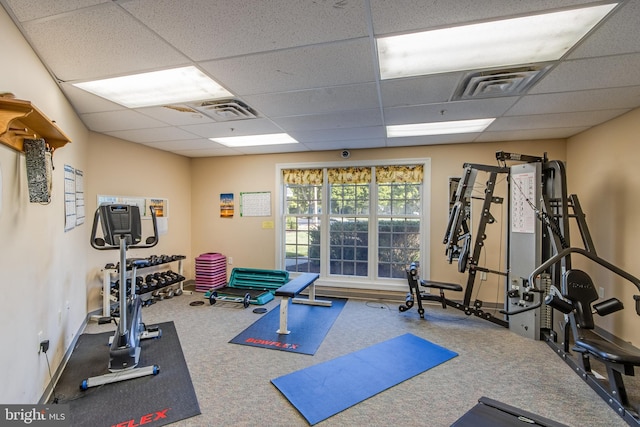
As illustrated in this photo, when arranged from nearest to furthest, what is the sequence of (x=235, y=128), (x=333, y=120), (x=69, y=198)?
1. (x=69, y=198)
2. (x=333, y=120)
3. (x=235, y=128)

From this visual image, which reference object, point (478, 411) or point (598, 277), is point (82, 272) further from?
point (598, 277)

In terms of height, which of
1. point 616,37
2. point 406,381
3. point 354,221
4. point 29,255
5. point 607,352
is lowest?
point 406,381

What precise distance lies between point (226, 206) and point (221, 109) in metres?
2.65

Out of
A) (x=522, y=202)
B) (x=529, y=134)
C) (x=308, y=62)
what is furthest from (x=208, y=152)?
(x=529, y=134)

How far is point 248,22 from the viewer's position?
4.85 ft

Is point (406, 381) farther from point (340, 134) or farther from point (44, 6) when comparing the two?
point (44, 6)

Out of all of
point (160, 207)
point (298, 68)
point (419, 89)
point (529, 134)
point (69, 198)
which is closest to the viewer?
point (298, 68)

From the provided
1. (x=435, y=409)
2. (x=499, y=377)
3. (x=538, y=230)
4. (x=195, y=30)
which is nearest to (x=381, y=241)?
(x=538, y=230)

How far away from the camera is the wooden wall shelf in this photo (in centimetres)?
129

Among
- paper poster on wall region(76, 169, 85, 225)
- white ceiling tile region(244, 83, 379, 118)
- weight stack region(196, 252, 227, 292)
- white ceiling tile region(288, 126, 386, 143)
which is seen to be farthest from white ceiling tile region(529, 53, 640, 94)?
weight stack region(196, 252, 227, 292)

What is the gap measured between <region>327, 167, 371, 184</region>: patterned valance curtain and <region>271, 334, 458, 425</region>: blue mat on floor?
7.97 ft

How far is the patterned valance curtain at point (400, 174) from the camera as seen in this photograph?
434cm

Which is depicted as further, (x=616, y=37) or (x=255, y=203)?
(x=255, y=203)

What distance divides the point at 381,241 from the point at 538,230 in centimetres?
207
